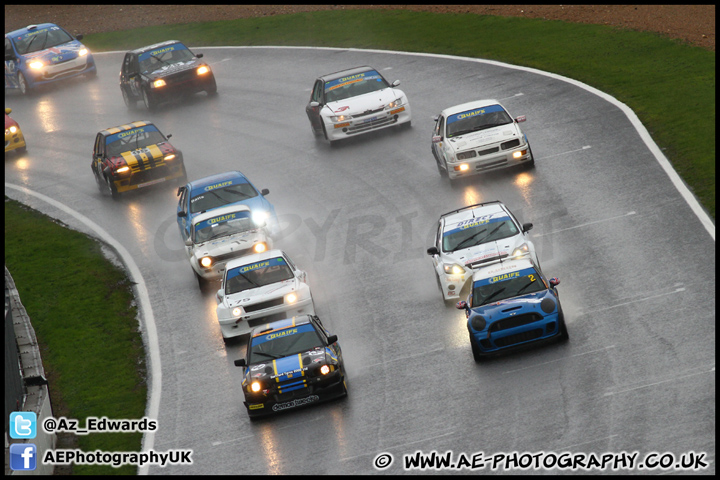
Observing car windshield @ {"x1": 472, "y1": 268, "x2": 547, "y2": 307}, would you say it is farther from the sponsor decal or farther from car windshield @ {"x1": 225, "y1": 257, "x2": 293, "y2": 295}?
car windshield @ {"x1": 225, "y1": 257, "x2": 293, "y2": 295}

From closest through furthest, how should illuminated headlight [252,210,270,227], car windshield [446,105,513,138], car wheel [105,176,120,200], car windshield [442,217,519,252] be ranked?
car windshield [442,217,519,252], illuminated headlight [252,210,270,227], car windshield [446,105,513,138], car wheel [105,176,120,200]

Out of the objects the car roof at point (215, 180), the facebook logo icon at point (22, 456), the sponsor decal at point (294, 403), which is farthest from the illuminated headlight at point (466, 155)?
the facebook logo icon at point (22, 456)

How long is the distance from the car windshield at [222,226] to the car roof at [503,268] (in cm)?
658

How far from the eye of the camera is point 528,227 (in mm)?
20000

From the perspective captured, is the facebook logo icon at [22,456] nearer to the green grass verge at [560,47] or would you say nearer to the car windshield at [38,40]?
the green grass verge at [560,47]

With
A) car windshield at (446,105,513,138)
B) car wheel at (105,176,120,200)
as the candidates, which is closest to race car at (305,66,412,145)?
car windshield at (446,105,513,138)

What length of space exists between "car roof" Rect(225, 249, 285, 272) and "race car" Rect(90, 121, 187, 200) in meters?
8.01

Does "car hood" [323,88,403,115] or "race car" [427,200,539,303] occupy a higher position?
"race car" [427,200,539,303]

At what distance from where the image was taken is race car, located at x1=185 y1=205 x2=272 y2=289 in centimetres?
2248

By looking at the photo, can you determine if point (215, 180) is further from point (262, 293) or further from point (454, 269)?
point (454, 269)

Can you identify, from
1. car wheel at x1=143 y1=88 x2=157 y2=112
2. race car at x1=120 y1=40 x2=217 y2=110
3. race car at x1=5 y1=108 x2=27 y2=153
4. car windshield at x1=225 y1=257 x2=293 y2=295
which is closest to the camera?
car windshield at x1=225 y1=257 x2=293 y2=295

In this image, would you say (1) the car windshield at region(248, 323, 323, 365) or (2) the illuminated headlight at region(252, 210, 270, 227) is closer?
(1) the car windshield at region(248, 323, 323, 365)

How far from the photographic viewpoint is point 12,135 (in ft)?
108

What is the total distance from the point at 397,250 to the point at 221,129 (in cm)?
1150
